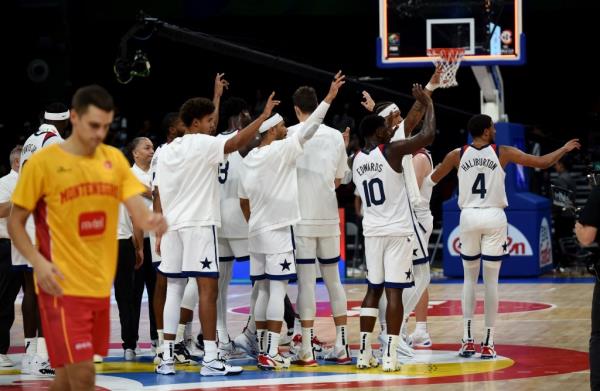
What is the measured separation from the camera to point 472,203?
10047mm

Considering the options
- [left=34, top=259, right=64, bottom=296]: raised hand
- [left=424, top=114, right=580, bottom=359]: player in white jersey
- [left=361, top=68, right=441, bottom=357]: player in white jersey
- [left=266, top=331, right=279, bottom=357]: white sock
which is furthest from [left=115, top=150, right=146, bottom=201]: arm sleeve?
[left=424, top=114, right=580, bottom=359]: player in white jersey

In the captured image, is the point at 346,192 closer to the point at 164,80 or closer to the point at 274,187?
the point at 164,80

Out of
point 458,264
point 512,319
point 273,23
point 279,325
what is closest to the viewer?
point 279,325

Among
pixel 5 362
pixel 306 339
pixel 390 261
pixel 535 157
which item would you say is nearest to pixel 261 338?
pixel 306 339

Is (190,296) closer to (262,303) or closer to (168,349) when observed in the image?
(262,303)

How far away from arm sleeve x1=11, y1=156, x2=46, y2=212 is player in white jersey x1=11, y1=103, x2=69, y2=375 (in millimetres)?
3406

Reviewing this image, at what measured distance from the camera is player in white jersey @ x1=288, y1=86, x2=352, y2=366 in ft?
31.4

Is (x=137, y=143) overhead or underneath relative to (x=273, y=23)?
underneath

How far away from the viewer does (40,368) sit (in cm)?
938

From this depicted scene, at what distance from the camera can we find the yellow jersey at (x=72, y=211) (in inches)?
235

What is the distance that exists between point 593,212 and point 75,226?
3.00 meters

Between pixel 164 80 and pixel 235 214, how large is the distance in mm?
13726

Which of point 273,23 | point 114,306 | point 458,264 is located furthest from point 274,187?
point 273,23

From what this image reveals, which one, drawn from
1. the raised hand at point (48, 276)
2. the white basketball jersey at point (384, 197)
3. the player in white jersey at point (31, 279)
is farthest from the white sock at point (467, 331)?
the raised hand at point (48, 276)
